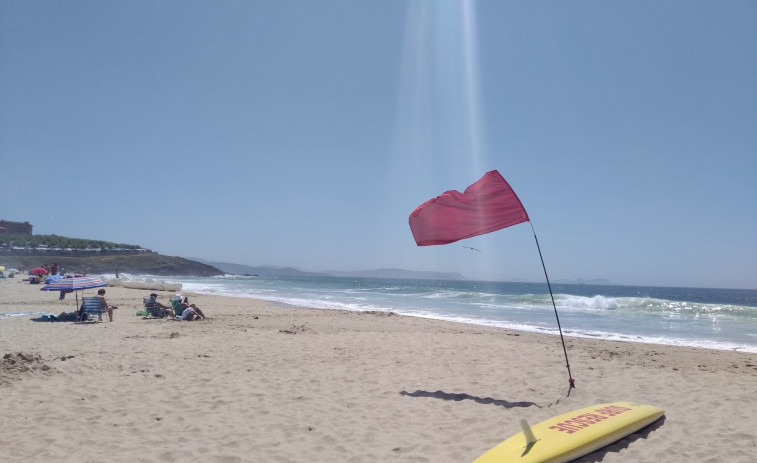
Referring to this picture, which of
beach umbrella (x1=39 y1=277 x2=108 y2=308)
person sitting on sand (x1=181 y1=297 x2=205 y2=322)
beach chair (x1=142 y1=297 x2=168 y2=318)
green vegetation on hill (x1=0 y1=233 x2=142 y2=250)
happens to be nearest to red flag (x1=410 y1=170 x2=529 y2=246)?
person sitting on sand (x1=181 y1=297 x2=205 y2=322)

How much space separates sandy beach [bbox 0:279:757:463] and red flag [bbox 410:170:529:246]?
7.53ft

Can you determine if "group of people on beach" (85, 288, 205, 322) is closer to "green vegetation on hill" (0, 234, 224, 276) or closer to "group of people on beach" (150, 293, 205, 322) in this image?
"group of people on beach" (150, 293, 205, 322)

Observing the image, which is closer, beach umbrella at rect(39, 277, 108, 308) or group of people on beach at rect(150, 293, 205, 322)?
beach umbrella at rect(39, 277, 108, 308)

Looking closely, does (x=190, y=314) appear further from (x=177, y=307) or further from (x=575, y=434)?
(x=575, y=434)

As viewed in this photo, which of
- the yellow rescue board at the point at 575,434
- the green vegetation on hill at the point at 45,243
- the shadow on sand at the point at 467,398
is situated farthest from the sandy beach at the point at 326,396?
the green vegetation on hill at the point at 45,243

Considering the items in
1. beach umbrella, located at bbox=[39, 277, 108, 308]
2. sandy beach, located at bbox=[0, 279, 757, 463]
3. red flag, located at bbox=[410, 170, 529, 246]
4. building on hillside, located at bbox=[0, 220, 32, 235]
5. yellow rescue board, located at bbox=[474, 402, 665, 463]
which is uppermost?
building on hillside, located at bbox=[0, 220, 32, 235]

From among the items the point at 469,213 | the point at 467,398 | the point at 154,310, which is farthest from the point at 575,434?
the point at 154,310

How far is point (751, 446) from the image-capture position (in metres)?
4.68

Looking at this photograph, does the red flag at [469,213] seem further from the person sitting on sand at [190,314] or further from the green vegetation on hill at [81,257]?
the green vegetation on hill at [81,257]

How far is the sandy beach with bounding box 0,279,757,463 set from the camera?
179 inches

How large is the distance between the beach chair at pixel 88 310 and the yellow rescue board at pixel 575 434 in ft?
40.7

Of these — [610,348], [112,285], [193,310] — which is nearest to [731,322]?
[610,348]

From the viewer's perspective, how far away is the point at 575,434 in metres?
4.46

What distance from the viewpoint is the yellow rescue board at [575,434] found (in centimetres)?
406
